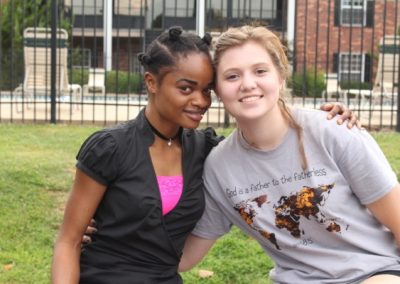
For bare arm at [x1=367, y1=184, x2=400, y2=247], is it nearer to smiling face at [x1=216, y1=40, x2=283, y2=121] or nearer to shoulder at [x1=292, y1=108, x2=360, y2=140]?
shoulder at [x1=292, y1=108, x2=360, y2=140]

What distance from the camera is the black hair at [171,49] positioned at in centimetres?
243

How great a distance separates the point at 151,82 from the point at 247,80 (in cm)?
32

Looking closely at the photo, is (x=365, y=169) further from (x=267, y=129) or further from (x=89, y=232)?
(x=89, y=232)

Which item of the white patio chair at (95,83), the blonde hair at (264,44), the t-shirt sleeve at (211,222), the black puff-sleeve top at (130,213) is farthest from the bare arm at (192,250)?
the white patio chair at (95,83)

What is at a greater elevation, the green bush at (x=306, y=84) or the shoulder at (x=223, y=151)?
the shoulder at (x=223, y=151)

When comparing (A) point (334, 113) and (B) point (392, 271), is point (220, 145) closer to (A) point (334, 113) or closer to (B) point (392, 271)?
(A) point (334, 113)

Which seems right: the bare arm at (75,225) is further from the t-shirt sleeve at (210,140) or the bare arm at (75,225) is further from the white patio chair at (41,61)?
the white patio chair at (41,61)

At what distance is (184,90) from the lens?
7.98 ft

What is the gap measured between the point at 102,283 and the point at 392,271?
941mm

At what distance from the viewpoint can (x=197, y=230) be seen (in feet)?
8.85

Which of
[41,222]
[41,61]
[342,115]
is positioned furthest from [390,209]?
[41,61]

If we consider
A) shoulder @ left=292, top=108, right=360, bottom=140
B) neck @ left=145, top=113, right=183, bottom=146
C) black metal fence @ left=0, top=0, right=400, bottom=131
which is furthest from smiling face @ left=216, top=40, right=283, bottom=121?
black metal fence @ left=0, top=0, right=400, bottom=131

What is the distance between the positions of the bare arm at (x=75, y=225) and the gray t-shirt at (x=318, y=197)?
0.45 metres

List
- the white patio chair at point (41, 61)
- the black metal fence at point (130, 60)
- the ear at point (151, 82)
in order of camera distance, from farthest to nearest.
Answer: the white patio chair at point (41, 61) < the black metal fence at point (130, 60) < the ear at point (151, 82)
